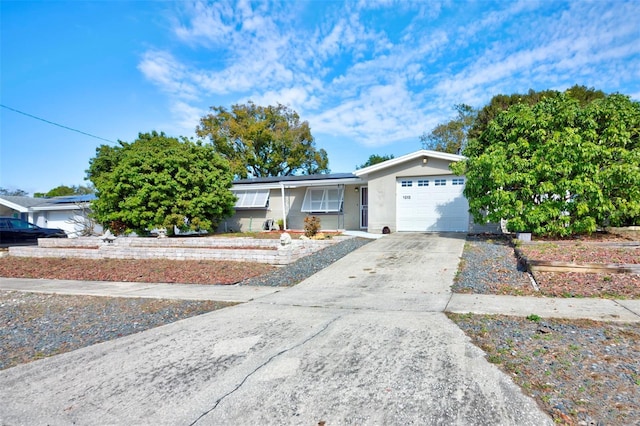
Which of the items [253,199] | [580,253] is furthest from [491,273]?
[253,199]

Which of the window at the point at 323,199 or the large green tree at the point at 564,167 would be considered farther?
the window at the point at 323,199

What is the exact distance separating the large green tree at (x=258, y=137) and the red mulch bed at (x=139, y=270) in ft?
66.9

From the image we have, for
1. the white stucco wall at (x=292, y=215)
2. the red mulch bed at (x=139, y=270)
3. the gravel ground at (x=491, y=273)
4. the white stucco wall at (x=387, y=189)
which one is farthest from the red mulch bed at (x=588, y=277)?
the white stucco wall at (x=292, y=215)

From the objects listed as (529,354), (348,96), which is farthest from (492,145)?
(348,96)

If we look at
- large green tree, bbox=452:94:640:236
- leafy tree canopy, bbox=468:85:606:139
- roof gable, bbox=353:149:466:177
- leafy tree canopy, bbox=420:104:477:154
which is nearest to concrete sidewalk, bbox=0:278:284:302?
large green tree, bbox=452:94:640:236

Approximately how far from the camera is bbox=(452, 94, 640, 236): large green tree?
9.05 meters

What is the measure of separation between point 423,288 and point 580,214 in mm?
6323

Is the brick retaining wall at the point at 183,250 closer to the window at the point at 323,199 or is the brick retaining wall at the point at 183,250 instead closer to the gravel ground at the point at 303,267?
the gravel ground at the point at 303,267

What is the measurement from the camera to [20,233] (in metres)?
17.0

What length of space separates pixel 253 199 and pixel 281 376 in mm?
15312

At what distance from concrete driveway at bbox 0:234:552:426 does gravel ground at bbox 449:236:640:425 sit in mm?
Answer: 195

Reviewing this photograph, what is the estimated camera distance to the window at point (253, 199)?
57.7 ft

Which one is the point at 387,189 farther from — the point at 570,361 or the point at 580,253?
the point at 570,361

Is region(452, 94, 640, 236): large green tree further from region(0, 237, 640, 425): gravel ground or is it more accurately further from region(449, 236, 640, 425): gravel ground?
region(449, 236, 640, 425): gravel ground
